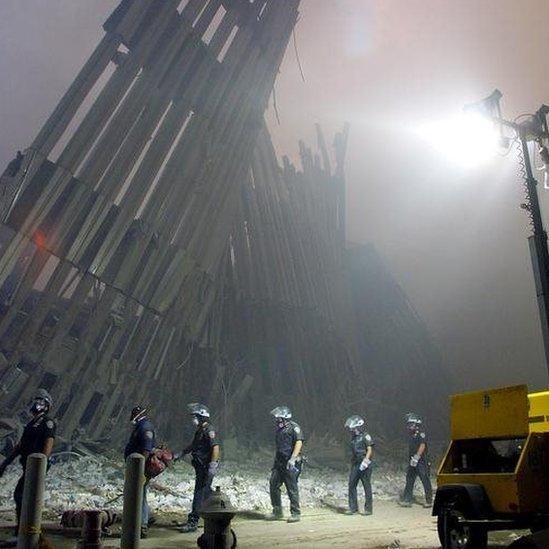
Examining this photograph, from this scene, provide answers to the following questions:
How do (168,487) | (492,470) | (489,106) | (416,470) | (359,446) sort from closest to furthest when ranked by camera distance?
1. (492,470)
2. (489,106)
3. (168,487)
4. (359,446)
5. (416,470)

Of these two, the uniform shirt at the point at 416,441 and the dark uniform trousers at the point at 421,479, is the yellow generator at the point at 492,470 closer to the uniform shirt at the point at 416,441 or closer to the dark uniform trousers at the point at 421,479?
the dark uniform trousers at the point at 421,479

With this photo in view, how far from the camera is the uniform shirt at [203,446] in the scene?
7543 mm

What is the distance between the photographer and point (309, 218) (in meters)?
21.2

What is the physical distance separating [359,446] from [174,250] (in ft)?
20.6

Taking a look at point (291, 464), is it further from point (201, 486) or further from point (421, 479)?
point (421, 479)

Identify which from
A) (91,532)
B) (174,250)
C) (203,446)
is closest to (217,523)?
(91,532)

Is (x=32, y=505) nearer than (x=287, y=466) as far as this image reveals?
Yes

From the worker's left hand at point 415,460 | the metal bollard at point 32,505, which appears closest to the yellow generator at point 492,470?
the metal bollard at point 32,505

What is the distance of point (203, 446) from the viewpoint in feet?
25.1

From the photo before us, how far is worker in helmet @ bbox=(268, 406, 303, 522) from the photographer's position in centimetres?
822

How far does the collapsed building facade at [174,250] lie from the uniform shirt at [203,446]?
3.83 metres

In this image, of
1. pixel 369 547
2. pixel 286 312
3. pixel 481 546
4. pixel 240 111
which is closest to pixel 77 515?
pixel 369 547

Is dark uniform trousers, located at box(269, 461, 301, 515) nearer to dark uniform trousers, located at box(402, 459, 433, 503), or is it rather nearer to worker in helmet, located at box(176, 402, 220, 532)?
worker in helmet, located at box(176, 402, 220, 532)

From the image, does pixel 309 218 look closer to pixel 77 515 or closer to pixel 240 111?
pixel 240 111
